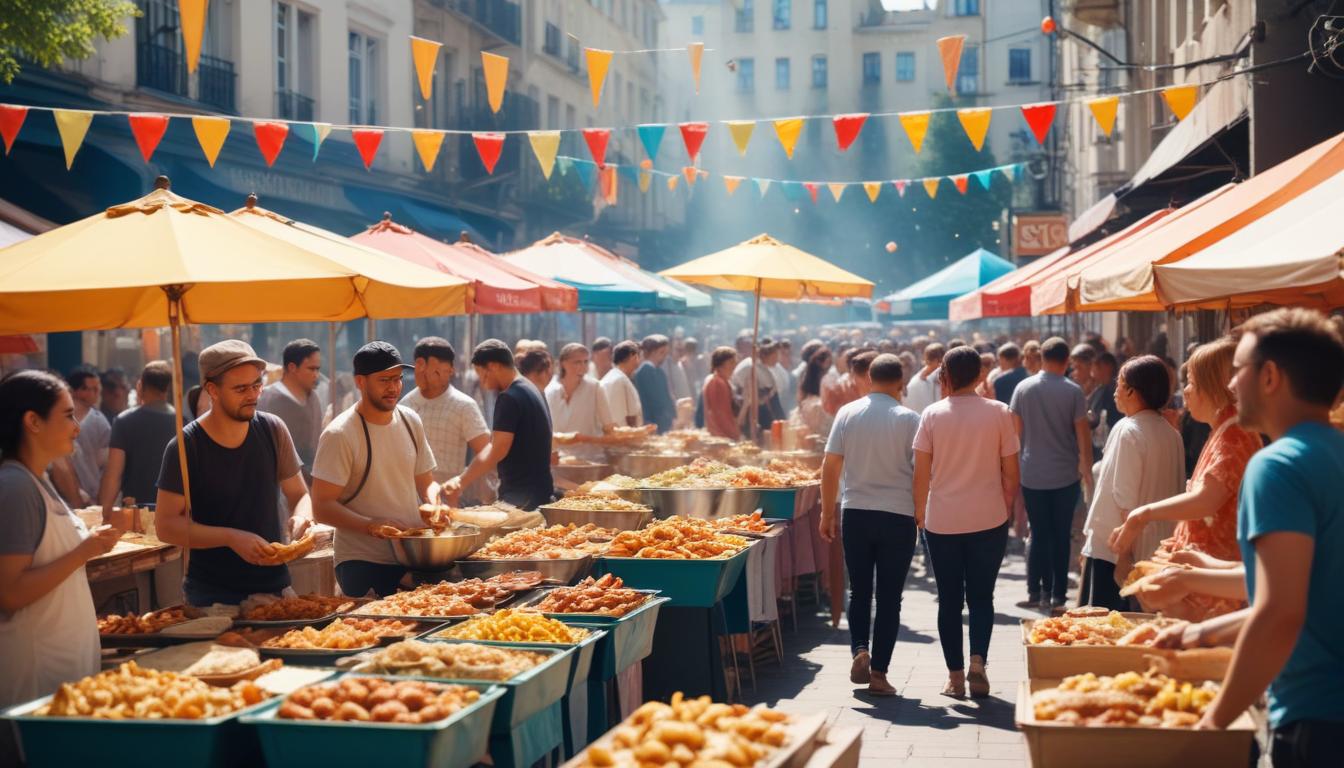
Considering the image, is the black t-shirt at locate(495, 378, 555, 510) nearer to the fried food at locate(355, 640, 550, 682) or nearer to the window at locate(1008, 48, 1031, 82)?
the fried food at locate(355, 640, 550, 682)

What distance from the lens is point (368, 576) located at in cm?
725

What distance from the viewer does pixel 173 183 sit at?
19.5 m

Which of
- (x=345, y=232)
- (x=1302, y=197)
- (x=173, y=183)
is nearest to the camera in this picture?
(x=1302, y=197)

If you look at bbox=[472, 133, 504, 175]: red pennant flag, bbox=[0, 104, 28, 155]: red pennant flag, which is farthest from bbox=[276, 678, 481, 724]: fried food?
bbox=[472, 133, 504, 175]: red pennant flag

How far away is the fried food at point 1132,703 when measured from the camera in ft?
13.8

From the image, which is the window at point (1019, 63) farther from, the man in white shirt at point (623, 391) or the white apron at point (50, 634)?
the white apron at point (50, 634)

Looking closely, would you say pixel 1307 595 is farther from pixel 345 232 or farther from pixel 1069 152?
pixel 1069 152

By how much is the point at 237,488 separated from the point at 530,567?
1.79m

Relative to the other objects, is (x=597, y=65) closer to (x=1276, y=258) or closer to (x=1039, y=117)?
(x=1039, y=117)

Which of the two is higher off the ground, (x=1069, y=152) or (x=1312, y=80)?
(x=1069, y=152)

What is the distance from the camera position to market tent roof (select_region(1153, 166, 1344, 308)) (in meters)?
5.82

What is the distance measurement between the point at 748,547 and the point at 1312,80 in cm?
845

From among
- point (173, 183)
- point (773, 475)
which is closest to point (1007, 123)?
point (173, 183)

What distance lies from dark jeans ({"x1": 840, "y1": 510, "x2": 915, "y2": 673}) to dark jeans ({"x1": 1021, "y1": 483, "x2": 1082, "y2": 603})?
3137mm
